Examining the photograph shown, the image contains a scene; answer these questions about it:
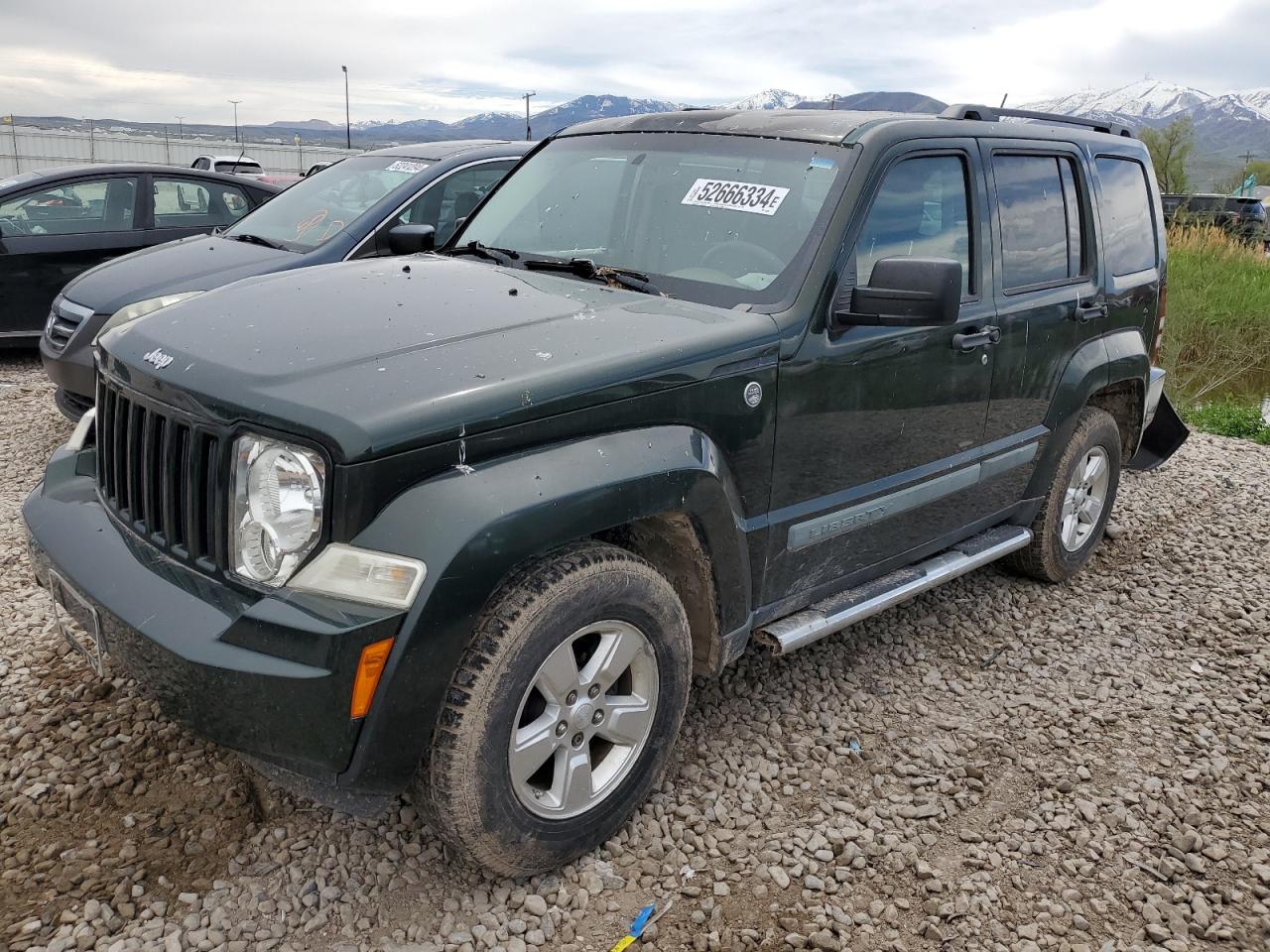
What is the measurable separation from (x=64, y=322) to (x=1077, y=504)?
5.60 meters

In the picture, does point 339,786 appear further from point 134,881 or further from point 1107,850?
point 1107,850

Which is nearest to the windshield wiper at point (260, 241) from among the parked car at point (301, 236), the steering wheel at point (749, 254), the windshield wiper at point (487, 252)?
the parked car at point (301, 236)

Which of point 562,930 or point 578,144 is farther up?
point 578,144

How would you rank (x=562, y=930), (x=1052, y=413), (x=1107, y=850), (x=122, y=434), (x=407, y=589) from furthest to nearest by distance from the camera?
(x=1052, y=413) < (x=1107, y=850) < (x=122, y=434) < (x=562, y=930) < (x=407, y=589)

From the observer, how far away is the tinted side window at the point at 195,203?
8234mm

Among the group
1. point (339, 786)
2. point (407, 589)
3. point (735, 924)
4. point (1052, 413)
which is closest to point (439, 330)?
point (407, 589)

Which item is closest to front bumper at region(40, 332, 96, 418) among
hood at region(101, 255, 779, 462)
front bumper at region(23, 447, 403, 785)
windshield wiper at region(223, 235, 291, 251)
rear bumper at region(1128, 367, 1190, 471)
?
windshield wiper at region(223, 235, 291, 251)

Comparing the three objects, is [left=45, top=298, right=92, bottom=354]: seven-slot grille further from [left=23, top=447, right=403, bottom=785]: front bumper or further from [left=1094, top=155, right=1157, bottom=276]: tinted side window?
[left=1094, top=155, right=1157, bottom=276]: tinted side window

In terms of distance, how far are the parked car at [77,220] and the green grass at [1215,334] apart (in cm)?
934

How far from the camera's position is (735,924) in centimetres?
263

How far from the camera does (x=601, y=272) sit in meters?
3.36

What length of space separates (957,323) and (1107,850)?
1.76 metres

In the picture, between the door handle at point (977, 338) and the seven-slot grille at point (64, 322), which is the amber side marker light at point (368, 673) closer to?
the door handle at point (977, 338)

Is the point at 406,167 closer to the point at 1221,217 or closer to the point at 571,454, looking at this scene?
the point at 571,454
